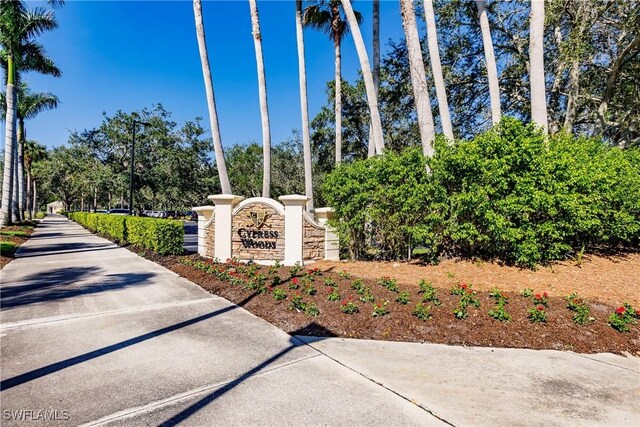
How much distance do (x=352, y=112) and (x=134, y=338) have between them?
21.2 m

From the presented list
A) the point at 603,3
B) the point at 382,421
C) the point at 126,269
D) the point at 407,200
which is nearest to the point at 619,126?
the point at 603,3

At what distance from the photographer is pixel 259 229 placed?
29.8 feet

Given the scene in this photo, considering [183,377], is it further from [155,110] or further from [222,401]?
[155,110]

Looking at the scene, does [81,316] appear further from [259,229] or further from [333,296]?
[259,229]

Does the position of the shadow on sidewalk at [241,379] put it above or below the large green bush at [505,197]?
below

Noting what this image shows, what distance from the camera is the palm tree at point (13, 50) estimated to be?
1457cm

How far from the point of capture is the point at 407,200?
7.41 meters

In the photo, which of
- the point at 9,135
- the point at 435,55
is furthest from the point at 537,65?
the point at 9,135

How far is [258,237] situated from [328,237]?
6.49 ft

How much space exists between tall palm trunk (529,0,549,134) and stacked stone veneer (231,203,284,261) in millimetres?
7237

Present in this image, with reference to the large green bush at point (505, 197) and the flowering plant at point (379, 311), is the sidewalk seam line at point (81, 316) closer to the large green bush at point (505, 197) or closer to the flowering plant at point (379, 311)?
the flowering plant at point (379, 311)

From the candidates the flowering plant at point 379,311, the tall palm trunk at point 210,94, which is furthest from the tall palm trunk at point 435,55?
the tall palm trunk at point 210,94

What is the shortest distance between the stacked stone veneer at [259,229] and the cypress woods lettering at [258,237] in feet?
0.09

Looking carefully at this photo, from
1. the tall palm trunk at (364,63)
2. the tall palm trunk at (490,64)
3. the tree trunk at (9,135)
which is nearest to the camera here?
the tall palm trunk at (490,64)
